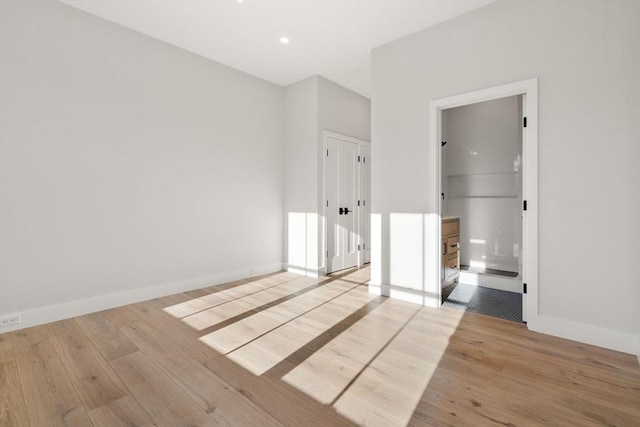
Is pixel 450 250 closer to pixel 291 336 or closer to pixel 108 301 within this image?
pixel 291 336

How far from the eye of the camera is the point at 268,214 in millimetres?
5062

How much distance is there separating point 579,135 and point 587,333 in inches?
67.0

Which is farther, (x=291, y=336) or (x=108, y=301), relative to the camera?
(x=108, y=301)

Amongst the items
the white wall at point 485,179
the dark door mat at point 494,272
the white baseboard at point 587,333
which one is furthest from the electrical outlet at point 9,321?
the white wall at point 485,179

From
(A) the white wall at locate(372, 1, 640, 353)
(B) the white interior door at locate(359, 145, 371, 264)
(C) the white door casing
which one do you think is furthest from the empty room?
(B) the white interior door at locate(359, 145, 371, 264)

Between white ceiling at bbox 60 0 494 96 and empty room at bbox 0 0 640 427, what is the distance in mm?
30

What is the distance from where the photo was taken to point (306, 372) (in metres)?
2.08

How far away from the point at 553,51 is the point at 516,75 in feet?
1.02

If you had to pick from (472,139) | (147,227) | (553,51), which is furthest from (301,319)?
(472,139)

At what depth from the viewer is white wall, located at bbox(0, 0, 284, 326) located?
2.83 meters

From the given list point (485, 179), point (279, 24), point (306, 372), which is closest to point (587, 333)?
point (306, 372)

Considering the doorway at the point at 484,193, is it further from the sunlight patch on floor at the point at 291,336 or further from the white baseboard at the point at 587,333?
the sunlight patch on floor at the point at 291,336

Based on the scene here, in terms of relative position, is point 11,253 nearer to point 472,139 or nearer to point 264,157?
point 264,157

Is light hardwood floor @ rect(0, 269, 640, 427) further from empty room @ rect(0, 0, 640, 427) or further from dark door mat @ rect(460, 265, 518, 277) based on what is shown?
dark door mat @ rect(460, 265, 518, 277)
